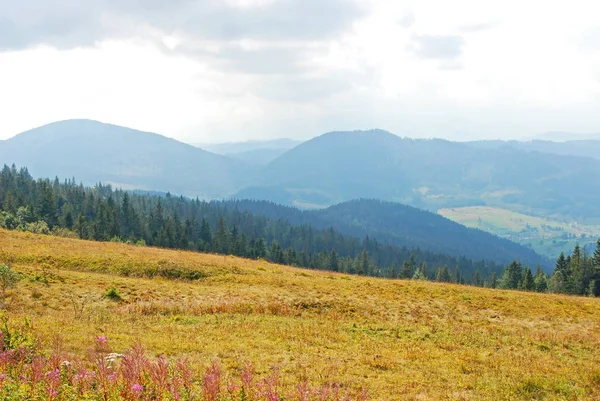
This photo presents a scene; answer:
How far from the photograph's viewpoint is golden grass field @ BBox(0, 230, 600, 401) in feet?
48.4

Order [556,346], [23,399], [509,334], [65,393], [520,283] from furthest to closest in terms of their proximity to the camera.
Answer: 1. [520,283]
2. [509,334]
3. [556,346]
4. [65,393]
5. [23,399]

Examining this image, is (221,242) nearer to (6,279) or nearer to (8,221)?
(8,221)

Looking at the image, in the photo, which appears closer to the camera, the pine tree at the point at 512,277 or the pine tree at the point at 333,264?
the pine tree at the point at 512,277

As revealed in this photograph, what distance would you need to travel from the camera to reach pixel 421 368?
52.1 ft

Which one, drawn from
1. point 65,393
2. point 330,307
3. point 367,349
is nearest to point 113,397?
point 65,393

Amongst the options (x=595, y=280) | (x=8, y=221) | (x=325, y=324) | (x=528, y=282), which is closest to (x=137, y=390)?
(x=325, y=324)

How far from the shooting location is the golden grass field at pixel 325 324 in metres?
14.8

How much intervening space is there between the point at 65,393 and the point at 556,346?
22.6 m

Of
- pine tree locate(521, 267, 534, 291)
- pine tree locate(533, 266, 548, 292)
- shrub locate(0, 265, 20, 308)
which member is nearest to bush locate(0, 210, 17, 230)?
shrub locate(0, 265, 20, 308)

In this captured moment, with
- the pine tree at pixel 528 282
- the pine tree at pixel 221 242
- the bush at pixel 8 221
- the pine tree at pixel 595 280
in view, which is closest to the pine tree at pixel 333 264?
the pine tree at pixel 221 242

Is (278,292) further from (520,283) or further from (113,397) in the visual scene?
(520,283)

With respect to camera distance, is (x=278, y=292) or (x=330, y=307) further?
(x=278, y=292)

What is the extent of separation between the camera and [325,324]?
22562 mm

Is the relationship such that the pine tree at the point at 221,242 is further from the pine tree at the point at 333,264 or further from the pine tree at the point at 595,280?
the pine tree at the point at 595,280
